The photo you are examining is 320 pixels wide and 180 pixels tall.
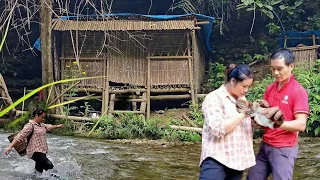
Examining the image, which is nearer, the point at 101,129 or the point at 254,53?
the point at 101,129

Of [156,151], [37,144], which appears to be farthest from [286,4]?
[37,144]

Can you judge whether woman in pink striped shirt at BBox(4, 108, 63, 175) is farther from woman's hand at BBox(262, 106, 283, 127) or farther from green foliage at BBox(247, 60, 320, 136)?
green foliage at BBox(247, 60, 320, 136)

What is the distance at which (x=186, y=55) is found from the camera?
12.5m

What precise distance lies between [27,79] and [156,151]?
9.83m

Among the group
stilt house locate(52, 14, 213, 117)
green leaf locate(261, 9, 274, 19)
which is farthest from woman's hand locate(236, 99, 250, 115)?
green leaf locate(261, 9, 274, 19)

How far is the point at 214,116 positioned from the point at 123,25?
9671 mm

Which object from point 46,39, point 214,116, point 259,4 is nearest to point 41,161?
point 214,116

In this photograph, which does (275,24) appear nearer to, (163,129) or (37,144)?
(163,129)

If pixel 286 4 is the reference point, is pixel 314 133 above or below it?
below

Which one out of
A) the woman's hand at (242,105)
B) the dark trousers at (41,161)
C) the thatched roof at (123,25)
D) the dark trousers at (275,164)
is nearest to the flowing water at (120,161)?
the dark trousers at (41,161)

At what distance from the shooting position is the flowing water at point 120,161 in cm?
611

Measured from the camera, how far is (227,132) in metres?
2.66

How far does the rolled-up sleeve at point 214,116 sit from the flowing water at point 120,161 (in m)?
3.36

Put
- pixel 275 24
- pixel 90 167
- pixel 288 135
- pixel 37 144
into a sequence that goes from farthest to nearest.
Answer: pixel 275 24 → pixel 90 167 → pixel 37 144 → pixel 288 135
